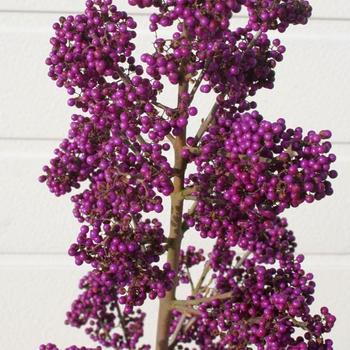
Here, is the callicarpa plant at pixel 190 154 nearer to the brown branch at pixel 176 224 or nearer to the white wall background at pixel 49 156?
the brown branch at pixel 176 224

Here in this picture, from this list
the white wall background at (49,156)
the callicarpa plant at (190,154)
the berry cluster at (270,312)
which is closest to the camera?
the callicarpa plant at (190,154)

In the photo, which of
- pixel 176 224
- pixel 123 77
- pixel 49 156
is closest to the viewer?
pixel 123 77

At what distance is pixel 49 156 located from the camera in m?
1.51

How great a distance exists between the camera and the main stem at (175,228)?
66cm

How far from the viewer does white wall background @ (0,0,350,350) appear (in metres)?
1.44

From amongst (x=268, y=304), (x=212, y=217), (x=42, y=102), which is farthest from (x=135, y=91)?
(x=42, y=102)

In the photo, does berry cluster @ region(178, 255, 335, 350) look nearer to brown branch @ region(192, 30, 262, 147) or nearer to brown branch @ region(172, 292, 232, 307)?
brown branch @ region(172, 292, 232, 307)

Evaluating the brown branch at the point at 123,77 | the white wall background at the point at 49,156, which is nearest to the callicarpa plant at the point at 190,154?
the brown branch at the point at 123,77

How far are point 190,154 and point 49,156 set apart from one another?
0.95m

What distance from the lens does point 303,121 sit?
1501 mm

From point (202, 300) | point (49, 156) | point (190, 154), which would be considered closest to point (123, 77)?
point (190, 154)

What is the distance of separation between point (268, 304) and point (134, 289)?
18 centimetres

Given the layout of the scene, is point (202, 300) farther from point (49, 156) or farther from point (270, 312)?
point (49, 156)

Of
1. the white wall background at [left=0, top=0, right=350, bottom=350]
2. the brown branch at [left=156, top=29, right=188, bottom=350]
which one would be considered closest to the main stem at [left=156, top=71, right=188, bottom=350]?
the brown branch at [left=156, top=29, right=188, bottom=350]
